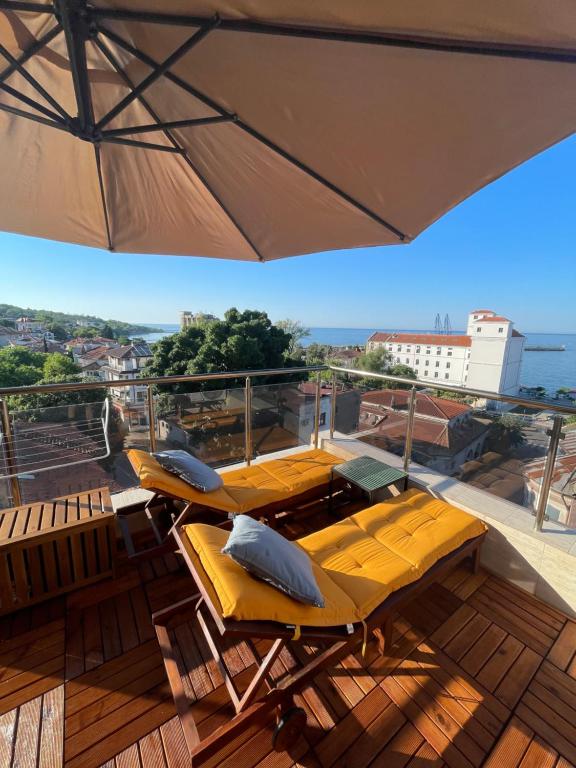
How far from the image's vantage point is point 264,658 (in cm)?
152

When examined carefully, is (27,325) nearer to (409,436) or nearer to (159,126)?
(159,126)

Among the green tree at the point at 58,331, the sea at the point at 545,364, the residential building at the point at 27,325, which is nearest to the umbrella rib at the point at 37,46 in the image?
the residential building at the point at 27,325

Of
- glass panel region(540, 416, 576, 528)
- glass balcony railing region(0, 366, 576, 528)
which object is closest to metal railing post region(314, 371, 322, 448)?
glass balcony railing region(0, 366, 576, 528)

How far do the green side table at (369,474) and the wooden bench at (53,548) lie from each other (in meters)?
1.85

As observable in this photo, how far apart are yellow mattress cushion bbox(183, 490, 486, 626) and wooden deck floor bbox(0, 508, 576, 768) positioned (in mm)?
410

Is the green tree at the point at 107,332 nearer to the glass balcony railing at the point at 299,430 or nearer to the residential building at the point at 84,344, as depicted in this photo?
the residential building at the point at 84,344

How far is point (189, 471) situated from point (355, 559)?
4.21 feet

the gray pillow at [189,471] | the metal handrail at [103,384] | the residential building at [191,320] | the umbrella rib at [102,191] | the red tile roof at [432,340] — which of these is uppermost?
the umbrella rib at [102,191]

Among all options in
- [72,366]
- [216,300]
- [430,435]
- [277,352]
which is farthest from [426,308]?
[430,435]

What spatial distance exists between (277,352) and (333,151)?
48.2 ft

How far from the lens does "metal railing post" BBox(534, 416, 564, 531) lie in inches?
92.7

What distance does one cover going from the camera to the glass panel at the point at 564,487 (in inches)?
92.4

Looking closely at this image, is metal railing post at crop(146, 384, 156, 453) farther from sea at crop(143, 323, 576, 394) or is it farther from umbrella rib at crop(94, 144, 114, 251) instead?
sea at crop(143, 323, 576, 394)

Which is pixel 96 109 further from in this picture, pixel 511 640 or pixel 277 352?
pixel 277 352
